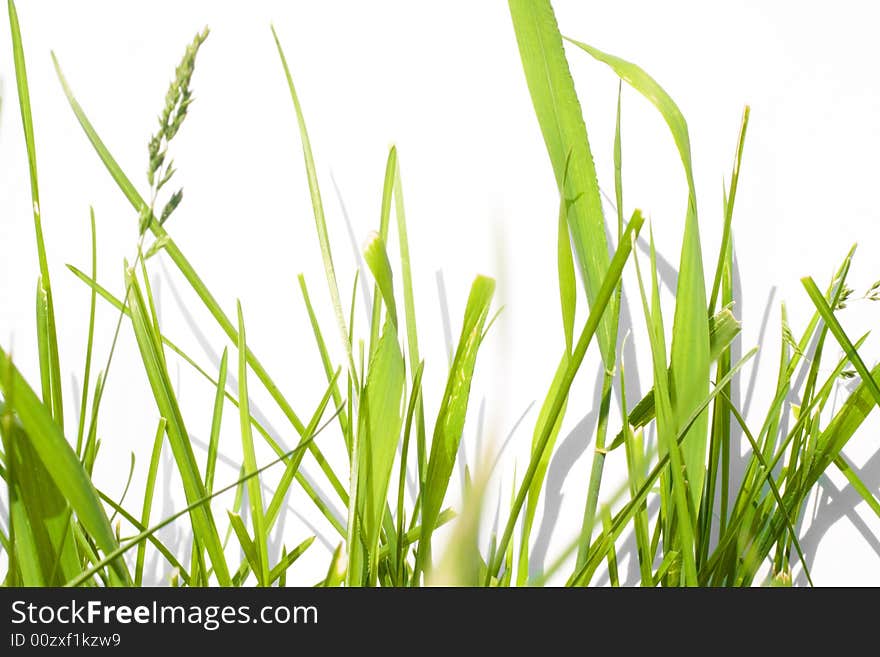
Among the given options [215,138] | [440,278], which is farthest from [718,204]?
[215,138]

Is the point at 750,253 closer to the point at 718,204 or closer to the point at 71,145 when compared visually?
Result: the point at 718,204

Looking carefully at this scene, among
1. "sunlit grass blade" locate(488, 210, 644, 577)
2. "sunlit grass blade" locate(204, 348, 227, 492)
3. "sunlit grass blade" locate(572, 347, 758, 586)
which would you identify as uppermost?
"sunlit grass blade" locate(204, 348, 227, 492)

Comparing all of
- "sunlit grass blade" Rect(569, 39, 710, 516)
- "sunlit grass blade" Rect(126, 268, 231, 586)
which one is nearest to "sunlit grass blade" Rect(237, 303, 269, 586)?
"sunlit grass blade" Rect(126, 268, 231, 586)

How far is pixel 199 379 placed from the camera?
300mm

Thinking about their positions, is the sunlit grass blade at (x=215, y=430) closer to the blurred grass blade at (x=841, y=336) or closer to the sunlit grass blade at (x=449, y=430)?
the sunlit grass blade at (x=449, y=430)

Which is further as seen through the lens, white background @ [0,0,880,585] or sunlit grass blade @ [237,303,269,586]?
white background @ [0,0,880,585]

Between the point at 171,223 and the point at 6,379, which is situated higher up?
the point at 171,223

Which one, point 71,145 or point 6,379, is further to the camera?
point 71,145

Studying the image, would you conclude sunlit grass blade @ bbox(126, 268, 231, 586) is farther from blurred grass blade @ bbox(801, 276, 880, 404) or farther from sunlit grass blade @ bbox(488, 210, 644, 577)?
blurred grass blade @ bbox(801, 276, 880, 404)

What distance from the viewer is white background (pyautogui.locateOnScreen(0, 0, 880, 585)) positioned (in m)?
0.29

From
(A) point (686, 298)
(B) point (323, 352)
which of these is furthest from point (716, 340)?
(B) point (323, 352)

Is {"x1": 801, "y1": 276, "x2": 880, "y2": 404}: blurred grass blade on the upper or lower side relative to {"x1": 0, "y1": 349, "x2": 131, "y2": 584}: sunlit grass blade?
upper
